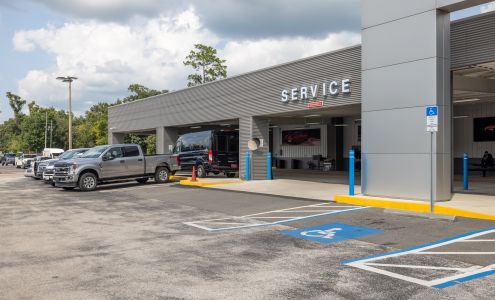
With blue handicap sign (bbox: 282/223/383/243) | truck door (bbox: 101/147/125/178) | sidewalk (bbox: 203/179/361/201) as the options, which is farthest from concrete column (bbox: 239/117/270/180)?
blue handicap sign (bbox: 282/223/383/243)

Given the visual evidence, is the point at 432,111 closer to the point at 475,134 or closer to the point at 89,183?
the point at 89,183

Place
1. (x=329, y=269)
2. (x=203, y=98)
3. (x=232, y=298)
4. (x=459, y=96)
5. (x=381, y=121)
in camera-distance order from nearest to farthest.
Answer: (x=232, y=298) → (x=329, y=269) → (x=381, y=121) → (x=459, y=96) → (x=203, y=98)

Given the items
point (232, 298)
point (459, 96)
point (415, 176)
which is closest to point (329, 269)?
point (232, 298)

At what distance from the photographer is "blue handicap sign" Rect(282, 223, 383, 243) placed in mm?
8453

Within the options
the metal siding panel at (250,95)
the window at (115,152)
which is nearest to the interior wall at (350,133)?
the metal siding panel at (250,95)

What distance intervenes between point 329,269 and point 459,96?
51.5 ft

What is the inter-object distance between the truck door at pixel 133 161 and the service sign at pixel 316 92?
6.82m

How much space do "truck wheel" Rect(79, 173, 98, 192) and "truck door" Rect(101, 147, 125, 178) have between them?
416mm

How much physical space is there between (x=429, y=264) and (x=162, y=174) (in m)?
16.4

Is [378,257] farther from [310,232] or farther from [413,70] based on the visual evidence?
[413,70]

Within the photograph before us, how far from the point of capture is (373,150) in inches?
549

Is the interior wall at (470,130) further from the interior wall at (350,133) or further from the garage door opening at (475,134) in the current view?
the interior wall at (350,133)

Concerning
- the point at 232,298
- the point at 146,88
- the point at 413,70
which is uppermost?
the point at 146,88

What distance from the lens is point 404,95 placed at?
12.9m
